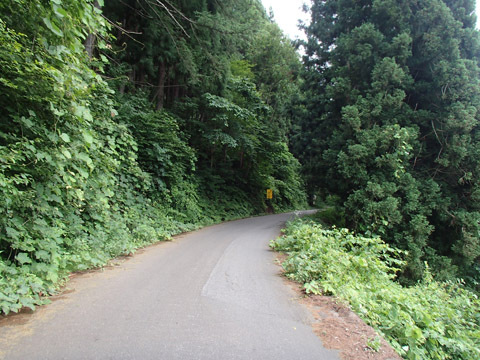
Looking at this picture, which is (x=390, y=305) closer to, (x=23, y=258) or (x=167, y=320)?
(x=167, y=320)

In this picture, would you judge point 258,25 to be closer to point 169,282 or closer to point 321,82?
point 321,82

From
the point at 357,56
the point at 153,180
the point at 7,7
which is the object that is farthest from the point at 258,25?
the point at 7,7

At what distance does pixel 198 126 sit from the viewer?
1673 cm

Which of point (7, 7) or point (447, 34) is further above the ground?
point (447, 34)

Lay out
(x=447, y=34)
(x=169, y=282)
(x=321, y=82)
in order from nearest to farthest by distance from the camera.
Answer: (x=169, y=282) → (x=447, y=34) → (x=321, y=82)

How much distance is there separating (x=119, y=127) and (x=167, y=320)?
6133 millimetres

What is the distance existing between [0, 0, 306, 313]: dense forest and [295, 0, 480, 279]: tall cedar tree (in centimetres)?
542

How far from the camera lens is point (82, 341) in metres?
3.00

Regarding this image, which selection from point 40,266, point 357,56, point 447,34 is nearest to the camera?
point 40,266

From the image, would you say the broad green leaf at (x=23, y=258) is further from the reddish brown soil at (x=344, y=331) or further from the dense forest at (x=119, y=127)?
the reddish brown soil at (x=344, y=331)

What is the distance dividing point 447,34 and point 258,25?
7990 millimetres

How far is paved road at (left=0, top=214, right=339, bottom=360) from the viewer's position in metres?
2.90

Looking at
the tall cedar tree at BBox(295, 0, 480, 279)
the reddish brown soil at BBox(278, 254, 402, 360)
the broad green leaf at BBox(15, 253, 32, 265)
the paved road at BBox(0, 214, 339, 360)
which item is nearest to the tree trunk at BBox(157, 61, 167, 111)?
the tall cedar tree at BBox(295, 0, 480, 279)

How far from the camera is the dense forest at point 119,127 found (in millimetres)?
4164
